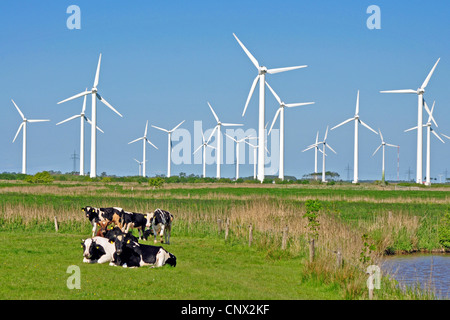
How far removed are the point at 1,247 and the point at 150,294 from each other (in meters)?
12.1

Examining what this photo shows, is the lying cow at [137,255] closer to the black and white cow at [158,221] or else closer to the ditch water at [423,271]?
the black and white cow at [158,221]

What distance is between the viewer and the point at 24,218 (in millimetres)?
35594

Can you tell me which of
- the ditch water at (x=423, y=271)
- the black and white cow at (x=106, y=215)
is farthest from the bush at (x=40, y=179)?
the ditch water at (x=423, y=271)

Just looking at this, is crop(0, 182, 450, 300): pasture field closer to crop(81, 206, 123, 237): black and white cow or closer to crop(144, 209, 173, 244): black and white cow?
crop(144, 209, 173, 244): black and white cow

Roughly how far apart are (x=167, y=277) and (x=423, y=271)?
1165 centimetres

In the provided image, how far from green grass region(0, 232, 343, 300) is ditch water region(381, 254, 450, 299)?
354cm

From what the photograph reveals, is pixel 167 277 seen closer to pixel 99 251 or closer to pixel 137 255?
pixel 137 255

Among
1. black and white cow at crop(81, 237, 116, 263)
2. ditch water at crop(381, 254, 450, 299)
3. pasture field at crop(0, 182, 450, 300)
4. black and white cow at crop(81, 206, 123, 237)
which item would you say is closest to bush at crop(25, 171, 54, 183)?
pasture field at crop(0, 182, 450, 300)

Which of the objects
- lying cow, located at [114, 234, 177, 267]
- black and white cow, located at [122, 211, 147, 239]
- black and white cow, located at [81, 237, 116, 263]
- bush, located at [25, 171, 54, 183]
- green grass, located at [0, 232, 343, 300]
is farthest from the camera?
bush, located at [25, 171, 54, 183]

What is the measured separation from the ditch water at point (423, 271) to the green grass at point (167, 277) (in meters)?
3.54

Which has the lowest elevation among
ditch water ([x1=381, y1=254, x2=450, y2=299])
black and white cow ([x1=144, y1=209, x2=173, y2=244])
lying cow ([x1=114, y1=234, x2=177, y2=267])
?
ditch water ([x1=381, y1=254, x2=450, y2=299])

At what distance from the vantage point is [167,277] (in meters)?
18.2

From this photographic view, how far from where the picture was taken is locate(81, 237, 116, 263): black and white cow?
20891mm
